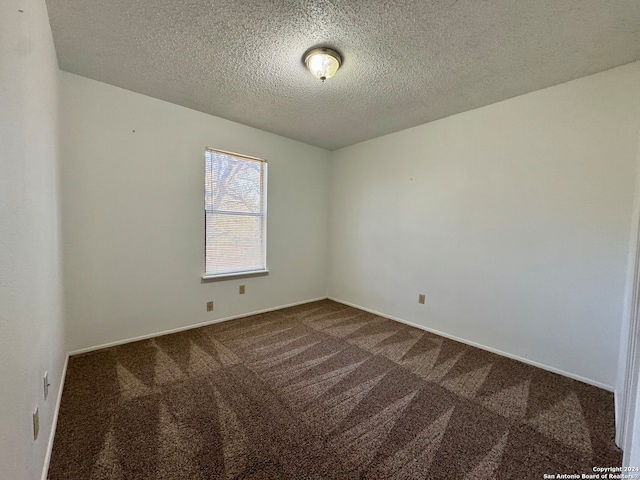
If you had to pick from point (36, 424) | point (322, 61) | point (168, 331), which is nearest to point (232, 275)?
point (168, 331)

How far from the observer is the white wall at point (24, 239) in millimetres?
821

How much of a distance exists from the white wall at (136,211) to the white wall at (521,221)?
1.89 metres

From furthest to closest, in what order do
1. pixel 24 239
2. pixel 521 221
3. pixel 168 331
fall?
pixel 168 331
pixel 521 221
pixel 24 239

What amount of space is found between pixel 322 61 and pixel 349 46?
8.3 inches

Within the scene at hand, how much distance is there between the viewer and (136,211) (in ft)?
8.47

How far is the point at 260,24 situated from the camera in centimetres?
163

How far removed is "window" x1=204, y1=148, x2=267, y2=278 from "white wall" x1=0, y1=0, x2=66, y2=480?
1526 millimetres

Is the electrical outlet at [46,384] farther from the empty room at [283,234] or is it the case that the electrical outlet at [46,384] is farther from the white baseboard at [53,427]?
the white baseboard at [53,427]

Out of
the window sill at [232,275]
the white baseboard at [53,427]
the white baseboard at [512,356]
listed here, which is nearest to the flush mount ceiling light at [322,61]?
the window sill at [232,275]

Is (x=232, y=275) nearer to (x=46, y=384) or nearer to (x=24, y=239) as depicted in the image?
(x=46, y=384)

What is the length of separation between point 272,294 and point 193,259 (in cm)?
119

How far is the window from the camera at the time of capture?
3.08 m

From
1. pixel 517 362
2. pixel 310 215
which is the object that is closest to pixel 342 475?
pixel 517 362

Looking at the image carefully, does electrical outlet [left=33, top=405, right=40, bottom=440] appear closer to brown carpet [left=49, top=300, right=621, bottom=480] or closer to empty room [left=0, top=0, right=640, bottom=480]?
empty room [left=0, top=0, right=640, bottom=480]
